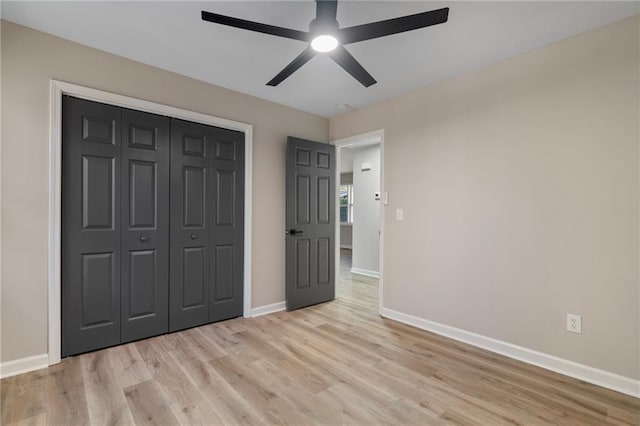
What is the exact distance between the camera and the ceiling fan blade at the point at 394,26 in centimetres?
156

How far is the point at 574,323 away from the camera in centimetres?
229

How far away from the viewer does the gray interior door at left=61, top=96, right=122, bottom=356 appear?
8.01ft

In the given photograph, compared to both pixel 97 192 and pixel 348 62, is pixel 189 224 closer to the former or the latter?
pixel 97 192

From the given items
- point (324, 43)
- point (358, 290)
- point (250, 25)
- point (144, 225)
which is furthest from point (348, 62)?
point (358, 290)

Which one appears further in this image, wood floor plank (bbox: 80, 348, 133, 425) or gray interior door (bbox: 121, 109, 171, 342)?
gray interior door (bbox: 121, 109, 171, 342)

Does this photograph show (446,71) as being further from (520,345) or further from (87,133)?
(87,133)

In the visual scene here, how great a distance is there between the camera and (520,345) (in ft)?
8.29

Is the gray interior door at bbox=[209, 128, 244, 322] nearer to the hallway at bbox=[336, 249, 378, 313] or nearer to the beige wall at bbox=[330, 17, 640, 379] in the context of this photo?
the hallway at bbox=[336, 249, 378, 313]

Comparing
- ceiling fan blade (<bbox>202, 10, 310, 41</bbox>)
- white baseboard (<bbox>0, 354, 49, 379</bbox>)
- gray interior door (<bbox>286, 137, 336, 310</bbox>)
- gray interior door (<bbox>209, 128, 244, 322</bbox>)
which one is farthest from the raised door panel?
gray interior door (<bbox>286, 137, 336, 310</bbox>)

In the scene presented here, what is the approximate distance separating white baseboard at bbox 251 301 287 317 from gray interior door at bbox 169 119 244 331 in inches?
8.1

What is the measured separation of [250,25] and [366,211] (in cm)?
458

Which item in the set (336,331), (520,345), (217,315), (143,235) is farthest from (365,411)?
(143,235)

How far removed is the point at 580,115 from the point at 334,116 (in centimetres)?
271

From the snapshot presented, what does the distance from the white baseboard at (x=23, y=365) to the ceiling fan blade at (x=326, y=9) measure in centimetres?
310
